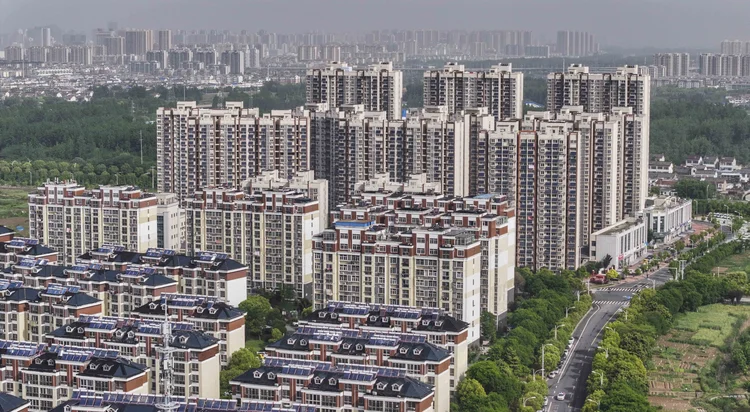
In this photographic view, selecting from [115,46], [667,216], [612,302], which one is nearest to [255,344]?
[612,302]

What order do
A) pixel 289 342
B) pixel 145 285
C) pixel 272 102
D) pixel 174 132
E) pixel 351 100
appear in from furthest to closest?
pixel 272 102 < pixel 351 100 < pixel 174 132 < pixel 145 285 < pixel 289 342

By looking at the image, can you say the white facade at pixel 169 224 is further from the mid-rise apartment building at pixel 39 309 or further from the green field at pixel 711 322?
the green field at pixel 711 322

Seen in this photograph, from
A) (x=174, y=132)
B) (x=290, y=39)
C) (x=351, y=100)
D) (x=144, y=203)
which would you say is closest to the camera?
(x=144, y=203)

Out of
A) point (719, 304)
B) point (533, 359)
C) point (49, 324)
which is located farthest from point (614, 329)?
point (49, 324)

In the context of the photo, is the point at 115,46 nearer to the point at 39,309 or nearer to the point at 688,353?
the point at 39,309

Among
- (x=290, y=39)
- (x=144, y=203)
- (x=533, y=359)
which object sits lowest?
(x=533, y=359)

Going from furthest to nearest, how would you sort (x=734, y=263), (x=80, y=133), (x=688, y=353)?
(x=80, y=133)
(x=734, y=263)
(x=688, y=353)

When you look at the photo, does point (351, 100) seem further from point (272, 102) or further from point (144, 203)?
point (272, 102)
